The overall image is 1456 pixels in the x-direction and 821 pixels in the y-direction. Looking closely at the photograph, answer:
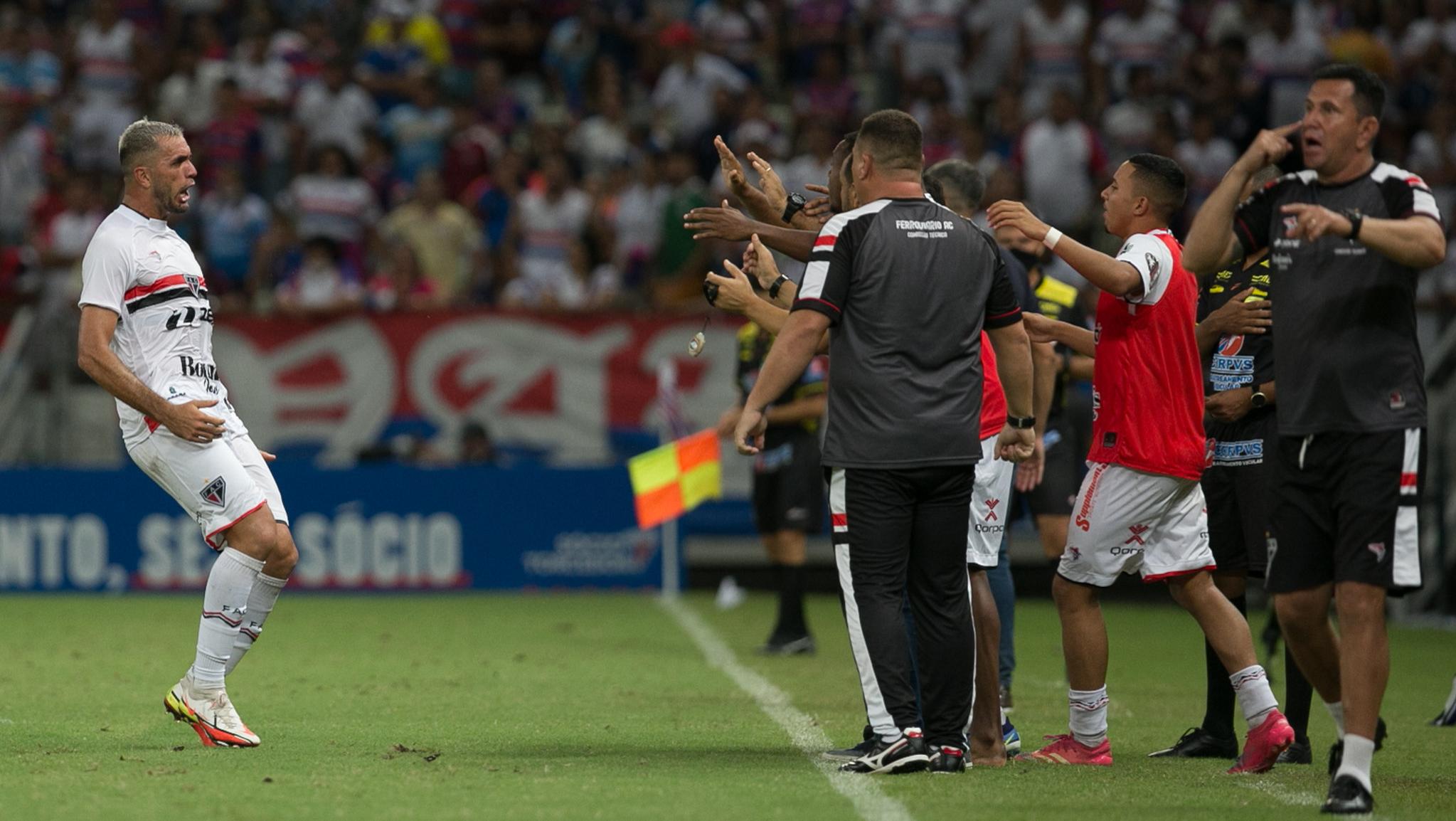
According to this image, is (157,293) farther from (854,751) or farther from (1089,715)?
(1089,715)

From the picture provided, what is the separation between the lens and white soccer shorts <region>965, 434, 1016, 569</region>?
322 inches

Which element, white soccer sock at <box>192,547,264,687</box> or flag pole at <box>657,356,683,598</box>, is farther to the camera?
flag pole at <box>657,356,683,598</box>

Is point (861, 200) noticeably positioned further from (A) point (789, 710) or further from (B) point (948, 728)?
(A) point (789, 710)

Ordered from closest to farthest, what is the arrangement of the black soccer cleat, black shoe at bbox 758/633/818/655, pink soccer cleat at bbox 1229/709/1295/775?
pink soccer cleat at bbox 1229/709/1295/775 < the black soccer cleat < black shoe at bbox 758/633/818/655

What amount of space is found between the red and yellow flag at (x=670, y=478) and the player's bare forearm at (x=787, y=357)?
8.00 m

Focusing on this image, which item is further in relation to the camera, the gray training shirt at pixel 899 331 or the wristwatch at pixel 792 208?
the wristwatch at pixel 792 208

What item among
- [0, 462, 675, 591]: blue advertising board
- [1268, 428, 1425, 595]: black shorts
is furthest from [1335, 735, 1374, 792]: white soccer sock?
[0, 462, 675, 591]: blue advertising board

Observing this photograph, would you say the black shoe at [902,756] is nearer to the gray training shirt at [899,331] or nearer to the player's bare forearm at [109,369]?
the gray training shirt at [899,331]

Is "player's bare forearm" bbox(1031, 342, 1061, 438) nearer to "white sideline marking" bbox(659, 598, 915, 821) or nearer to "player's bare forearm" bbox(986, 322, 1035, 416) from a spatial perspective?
"player's bare forearm" bbox(986, 322, 1035, 416)

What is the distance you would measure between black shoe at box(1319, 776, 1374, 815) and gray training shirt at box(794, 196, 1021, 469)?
1795mm

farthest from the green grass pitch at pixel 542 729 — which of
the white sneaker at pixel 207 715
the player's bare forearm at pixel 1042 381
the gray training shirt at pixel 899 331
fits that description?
the player's bare forearm at pixel 1042 381

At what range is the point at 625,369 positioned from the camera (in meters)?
17.5

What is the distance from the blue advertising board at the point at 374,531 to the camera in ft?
53.9

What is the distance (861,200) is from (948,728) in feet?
6.89
